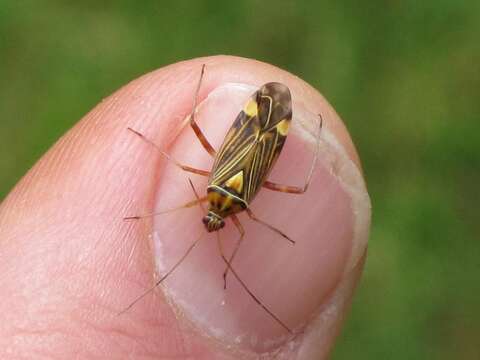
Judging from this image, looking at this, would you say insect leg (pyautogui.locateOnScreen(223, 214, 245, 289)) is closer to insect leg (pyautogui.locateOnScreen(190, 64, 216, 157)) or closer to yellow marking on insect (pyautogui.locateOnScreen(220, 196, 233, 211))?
yellow marking on insect (pyautogui.locateOnScreen(220, 196, 233, 211))

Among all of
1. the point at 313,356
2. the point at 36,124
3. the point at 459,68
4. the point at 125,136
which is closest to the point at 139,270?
the point at 125,136

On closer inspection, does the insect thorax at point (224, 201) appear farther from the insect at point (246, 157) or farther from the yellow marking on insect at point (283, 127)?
the yellow marking on insect at point (283, 127)

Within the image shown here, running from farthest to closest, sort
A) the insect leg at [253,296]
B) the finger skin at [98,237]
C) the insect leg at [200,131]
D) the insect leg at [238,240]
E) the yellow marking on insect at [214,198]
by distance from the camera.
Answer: the yellow marking on insect at [214,198]
the insect leg at [200,131]
the insect leg at [238,240]
the insect leg at [253,296]
the finger skin at [98,237]

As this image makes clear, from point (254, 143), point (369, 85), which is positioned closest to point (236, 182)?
point (254, 143)

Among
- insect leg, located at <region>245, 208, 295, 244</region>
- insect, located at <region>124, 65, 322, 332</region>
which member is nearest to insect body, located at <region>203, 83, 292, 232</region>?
insect, located at <region>124, 65, 322, 332</region>

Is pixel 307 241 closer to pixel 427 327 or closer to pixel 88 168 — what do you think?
pixel 88 168

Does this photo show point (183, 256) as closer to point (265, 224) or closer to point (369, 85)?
point (265, 224)

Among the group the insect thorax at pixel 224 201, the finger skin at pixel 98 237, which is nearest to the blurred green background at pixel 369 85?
the insect thorax at pixel 224 201

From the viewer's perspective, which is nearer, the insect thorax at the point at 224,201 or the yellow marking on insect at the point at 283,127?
the yellow marking on insect at the point at 283,127
